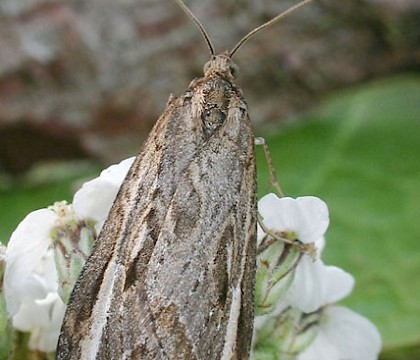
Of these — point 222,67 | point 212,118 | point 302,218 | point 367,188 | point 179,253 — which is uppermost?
point 367,188

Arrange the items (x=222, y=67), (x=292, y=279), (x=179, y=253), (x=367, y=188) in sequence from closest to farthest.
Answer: (x=179, y=253) < (x=292, y=279) < (x=222, y=67) < (x=367, y=188)

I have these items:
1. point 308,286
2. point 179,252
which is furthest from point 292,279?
point 179,252

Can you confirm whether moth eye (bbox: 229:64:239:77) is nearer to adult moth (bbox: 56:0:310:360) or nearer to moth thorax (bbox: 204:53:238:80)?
moth thorax (bbox: 204:53:238:80)

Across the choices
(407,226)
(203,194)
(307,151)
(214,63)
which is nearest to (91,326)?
(203,194)

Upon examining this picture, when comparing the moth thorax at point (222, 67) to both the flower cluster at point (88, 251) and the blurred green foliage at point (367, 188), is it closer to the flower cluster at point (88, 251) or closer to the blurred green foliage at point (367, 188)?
the flower cluster at point (88, 251)

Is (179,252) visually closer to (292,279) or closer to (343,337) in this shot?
(292,279)

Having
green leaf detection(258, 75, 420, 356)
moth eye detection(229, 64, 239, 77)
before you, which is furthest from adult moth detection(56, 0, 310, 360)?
green leaf detection(258, 75, 420, 356)

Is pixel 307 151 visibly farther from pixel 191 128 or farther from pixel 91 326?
pixel 91 326
